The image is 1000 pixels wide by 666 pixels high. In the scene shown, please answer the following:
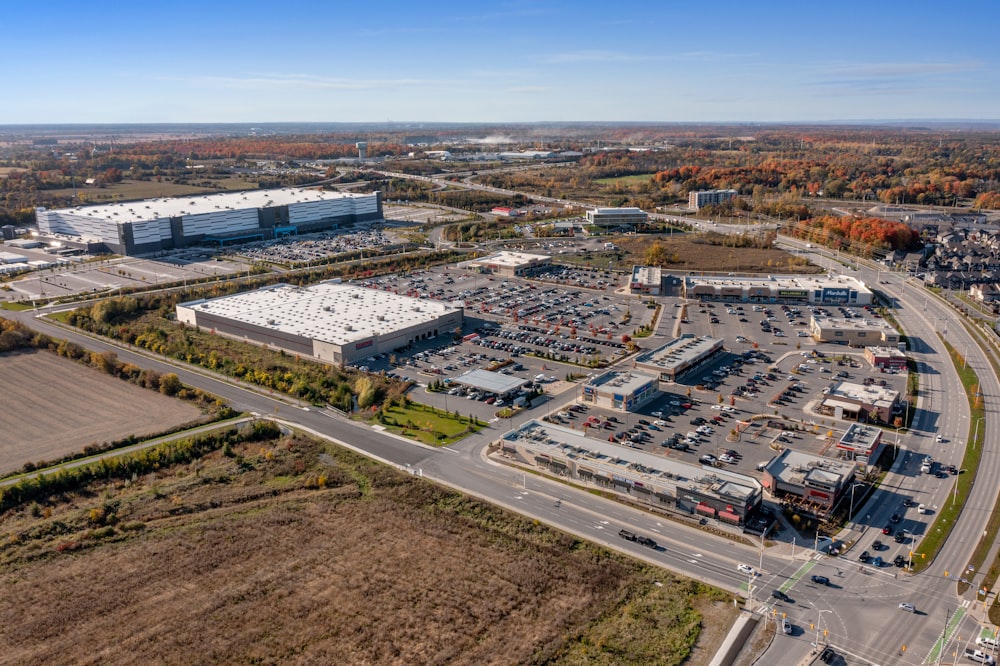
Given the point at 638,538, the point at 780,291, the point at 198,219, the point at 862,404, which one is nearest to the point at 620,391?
the point at 862,404

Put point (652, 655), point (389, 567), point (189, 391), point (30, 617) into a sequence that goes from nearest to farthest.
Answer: point (652, 655) < point (30, 617) < point (389, 567) < point (189, 391)

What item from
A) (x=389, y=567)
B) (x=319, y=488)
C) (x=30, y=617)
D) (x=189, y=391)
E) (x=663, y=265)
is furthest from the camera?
(x=663, y=265)

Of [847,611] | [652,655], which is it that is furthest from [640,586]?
[847,611]

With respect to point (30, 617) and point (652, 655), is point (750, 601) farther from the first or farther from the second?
point (30, 617)

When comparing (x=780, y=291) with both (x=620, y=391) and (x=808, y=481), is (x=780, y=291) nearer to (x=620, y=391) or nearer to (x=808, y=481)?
(x=620, y=391)

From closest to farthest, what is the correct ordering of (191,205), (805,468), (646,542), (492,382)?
(646,542) → (805,468) → (492,382) → (191,205)

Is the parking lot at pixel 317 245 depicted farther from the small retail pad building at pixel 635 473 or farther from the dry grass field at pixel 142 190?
the small retail pad building at pixel 635 473

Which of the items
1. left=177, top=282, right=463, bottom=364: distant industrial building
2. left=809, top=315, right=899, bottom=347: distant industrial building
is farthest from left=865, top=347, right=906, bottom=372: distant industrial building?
left=177, top=282, right=463, bottom=364: distant industrial building
